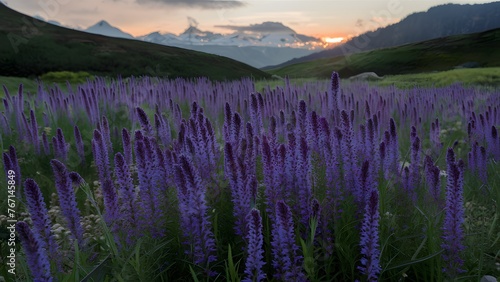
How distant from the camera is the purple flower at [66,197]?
2047 millimetres

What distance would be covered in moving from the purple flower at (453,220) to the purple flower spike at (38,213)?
208cm

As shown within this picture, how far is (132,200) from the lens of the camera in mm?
2439

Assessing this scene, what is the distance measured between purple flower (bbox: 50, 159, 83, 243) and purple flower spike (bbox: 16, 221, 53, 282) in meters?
0.45

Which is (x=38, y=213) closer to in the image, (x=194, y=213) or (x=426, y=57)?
(x=194, y=213)

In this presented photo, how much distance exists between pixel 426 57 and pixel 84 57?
304ft

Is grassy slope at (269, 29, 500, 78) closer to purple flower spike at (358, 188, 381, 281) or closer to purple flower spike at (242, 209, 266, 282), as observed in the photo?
purple flower spike at (358, 188, 381, 281)

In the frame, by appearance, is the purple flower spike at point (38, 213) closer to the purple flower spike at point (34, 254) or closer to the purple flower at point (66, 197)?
the purple flower spike at point (34, 254)

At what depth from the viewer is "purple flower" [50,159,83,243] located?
80.6 inches

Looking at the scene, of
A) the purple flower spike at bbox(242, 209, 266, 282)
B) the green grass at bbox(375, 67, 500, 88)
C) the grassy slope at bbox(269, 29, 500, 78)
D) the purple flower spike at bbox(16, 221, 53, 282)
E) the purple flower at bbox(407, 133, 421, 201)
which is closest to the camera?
the purple flower spike at bbox(16, 221, 53, 282)

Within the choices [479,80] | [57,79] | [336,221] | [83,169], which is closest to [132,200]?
[336,221]

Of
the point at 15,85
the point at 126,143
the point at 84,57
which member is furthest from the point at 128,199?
the point at 84,57

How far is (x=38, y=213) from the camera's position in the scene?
6.34 feet

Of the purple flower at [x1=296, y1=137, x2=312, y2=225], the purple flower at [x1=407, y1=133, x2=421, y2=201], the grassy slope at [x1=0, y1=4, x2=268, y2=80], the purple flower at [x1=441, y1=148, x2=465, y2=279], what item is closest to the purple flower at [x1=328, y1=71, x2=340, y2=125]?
the purple flower at [x1=407, y1=133, x2=421, y2=201]

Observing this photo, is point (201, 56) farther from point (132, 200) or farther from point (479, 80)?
point (132, 200)
